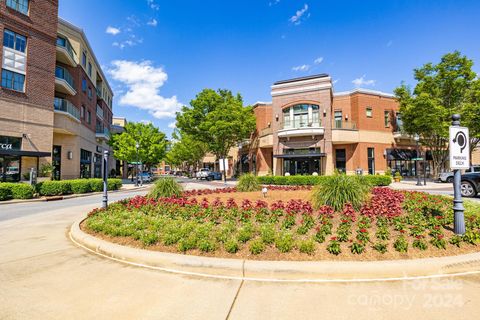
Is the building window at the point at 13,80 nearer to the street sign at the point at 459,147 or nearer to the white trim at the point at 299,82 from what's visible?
the white trim at the point at 299,82

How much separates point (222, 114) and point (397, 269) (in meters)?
31.3

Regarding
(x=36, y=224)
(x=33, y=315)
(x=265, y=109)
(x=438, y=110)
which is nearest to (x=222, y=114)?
(x=265, y=109)

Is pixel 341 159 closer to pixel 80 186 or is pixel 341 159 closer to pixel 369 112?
pixel 369 112

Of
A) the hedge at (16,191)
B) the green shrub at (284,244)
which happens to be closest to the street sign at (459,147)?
→ the green shrub at (284,244)

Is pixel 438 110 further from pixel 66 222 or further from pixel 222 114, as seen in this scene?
pixel 66 222

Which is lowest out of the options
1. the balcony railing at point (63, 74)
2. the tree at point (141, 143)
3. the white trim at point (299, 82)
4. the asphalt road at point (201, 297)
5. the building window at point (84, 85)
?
the asphalt road at point (201, 297)

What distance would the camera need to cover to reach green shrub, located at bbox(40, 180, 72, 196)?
17203 mm

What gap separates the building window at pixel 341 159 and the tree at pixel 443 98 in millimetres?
8504

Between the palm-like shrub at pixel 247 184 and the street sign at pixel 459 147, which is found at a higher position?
the street sign at pixel 459 147

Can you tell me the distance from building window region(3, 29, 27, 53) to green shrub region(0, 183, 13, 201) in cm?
1213

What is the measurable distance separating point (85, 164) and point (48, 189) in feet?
49.0

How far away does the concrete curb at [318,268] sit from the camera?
→ 3.95 metres

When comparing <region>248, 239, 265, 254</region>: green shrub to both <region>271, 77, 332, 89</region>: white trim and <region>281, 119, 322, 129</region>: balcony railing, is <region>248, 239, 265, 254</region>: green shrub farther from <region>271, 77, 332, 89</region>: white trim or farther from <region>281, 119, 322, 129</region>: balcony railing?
<region>271, 77, 332, 89</region>: white trim

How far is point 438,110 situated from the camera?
27.3m
